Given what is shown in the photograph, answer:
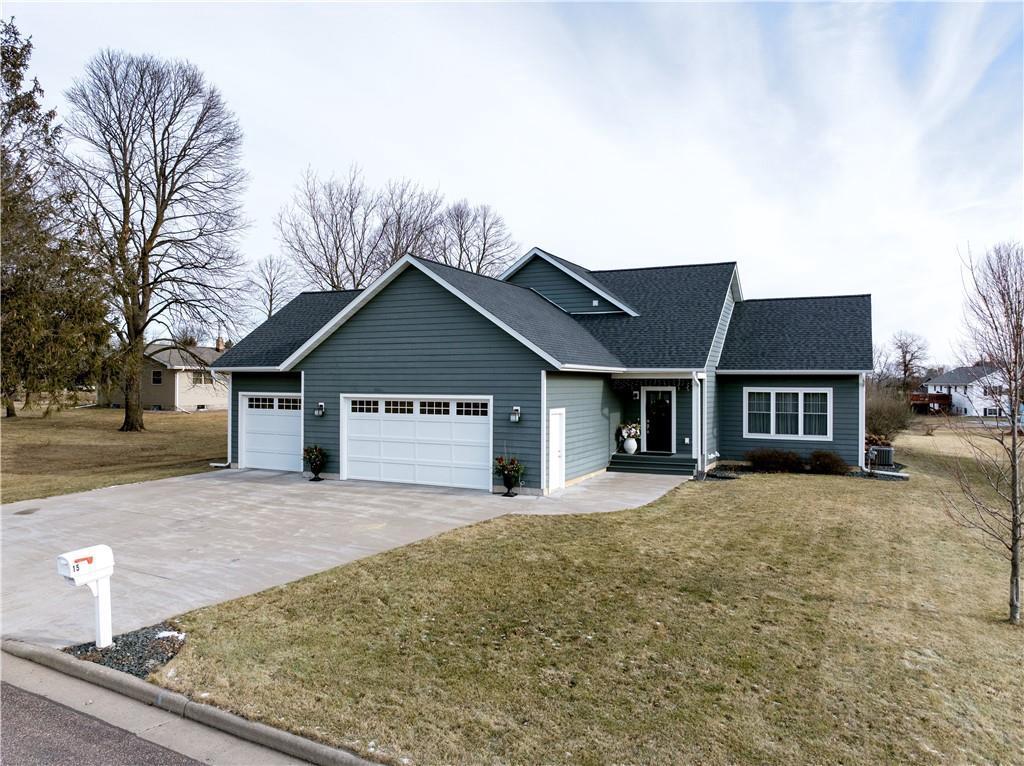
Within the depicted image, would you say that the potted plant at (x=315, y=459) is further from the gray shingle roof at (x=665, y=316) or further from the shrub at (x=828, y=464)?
the shrub at (x=828, y=464)

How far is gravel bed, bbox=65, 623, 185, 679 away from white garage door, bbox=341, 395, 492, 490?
876cm

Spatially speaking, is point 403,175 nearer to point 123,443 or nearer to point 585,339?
point 123,443

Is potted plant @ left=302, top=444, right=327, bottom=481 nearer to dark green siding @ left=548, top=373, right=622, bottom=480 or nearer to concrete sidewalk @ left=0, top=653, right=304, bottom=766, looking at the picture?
dark green siding @ left=548, top=373, right=622, bottom=480

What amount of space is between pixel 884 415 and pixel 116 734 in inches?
992

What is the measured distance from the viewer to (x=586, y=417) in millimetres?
15844

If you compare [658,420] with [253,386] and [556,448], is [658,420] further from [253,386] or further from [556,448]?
[253,386]

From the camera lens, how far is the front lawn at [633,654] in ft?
13.8

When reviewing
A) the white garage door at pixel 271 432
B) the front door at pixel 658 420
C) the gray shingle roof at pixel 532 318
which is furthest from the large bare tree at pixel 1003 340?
the white garage door at pixel 271 432

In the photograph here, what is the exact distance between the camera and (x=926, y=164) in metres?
14.7

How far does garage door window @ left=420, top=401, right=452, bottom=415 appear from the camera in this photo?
14.7m

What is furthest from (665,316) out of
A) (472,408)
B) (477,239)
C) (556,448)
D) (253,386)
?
(477,239)

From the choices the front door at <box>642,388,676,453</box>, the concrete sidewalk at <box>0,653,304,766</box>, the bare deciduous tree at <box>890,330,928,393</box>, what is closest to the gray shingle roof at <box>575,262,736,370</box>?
the front door at <box>642,388,676,453</box>

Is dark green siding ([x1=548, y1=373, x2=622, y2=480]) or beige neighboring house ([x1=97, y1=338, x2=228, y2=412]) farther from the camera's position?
beige neighboring house ([x1=97, y1=338, x2=228, y2=412])

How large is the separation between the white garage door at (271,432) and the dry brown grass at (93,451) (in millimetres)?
1632
